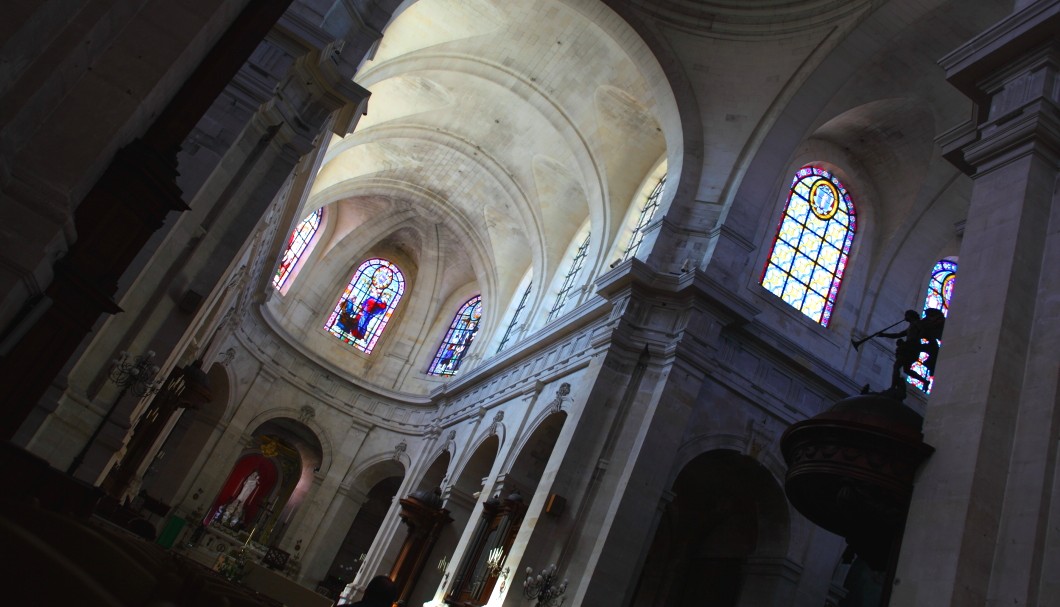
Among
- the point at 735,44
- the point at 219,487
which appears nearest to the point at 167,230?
the point at 735,44

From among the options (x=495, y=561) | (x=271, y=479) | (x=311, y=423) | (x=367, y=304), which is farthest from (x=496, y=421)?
(x=271, y=479)

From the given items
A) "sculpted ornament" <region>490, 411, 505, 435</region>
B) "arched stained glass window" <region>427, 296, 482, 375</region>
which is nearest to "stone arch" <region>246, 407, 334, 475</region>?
"arched stained glass window" <region>427, 296, 482, 375</region>

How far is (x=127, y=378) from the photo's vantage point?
9859 mm

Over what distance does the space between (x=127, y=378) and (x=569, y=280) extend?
37.5 ft

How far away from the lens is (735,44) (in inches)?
595

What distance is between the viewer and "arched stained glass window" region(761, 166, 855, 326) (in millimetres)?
15562

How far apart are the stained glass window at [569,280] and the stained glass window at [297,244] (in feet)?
30.6

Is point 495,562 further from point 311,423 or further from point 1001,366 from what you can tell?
point 311,423

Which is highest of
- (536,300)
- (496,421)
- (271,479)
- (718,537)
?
(536,300)

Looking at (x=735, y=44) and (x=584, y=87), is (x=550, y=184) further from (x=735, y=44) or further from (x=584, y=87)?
(x=735, y=44)

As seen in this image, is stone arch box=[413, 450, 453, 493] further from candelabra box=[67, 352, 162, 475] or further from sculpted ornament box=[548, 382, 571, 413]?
candelabra box=[67, 352, 162, 475]

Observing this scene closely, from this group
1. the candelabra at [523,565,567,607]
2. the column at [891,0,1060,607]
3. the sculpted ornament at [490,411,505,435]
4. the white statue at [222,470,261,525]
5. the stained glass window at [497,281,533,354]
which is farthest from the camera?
the white statue at [222,470,261,525]

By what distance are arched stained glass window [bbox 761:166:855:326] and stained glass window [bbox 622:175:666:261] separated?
268cm

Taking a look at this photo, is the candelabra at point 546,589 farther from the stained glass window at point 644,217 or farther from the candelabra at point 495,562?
the stained glass window at point 644,217
